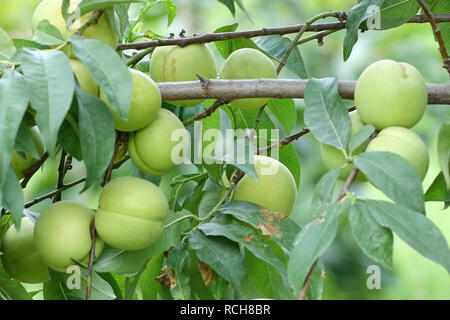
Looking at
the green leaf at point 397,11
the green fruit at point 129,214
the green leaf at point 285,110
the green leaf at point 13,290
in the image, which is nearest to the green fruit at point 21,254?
the green leaf at point 13,290

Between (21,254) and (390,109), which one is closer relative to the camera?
(390,109)

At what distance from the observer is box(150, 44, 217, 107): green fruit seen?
0.81m

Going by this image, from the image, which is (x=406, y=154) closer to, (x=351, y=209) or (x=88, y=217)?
(x=351, y=209)

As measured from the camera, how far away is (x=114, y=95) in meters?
0.54

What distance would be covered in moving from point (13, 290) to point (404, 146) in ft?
1.43

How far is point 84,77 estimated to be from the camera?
23.4 inches

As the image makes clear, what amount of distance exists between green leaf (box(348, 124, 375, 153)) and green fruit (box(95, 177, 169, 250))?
0.19m

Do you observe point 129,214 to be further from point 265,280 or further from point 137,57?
point 137,57

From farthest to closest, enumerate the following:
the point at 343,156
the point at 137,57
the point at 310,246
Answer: the point at 137,57
the point at 343,156
the point at 310,246

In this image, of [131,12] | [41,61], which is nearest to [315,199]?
[41,61]

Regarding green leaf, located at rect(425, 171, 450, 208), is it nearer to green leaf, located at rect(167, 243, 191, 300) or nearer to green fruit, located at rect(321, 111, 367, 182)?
green fruit, located at rect(321, 111, 367, 182)

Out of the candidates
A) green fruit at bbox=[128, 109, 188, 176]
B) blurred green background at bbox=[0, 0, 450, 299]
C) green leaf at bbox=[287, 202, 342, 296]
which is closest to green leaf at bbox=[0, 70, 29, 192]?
green fruit at bbox=[128, 109, 188, 176]

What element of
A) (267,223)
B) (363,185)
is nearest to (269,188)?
(267,223)

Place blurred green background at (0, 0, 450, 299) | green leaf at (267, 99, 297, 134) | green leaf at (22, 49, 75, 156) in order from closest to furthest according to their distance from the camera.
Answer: green leaf at (22, 49, 75, 156) < green leaf at (267, 99, 297, 134) < blurred green background at (0, 0, 450, 299)
